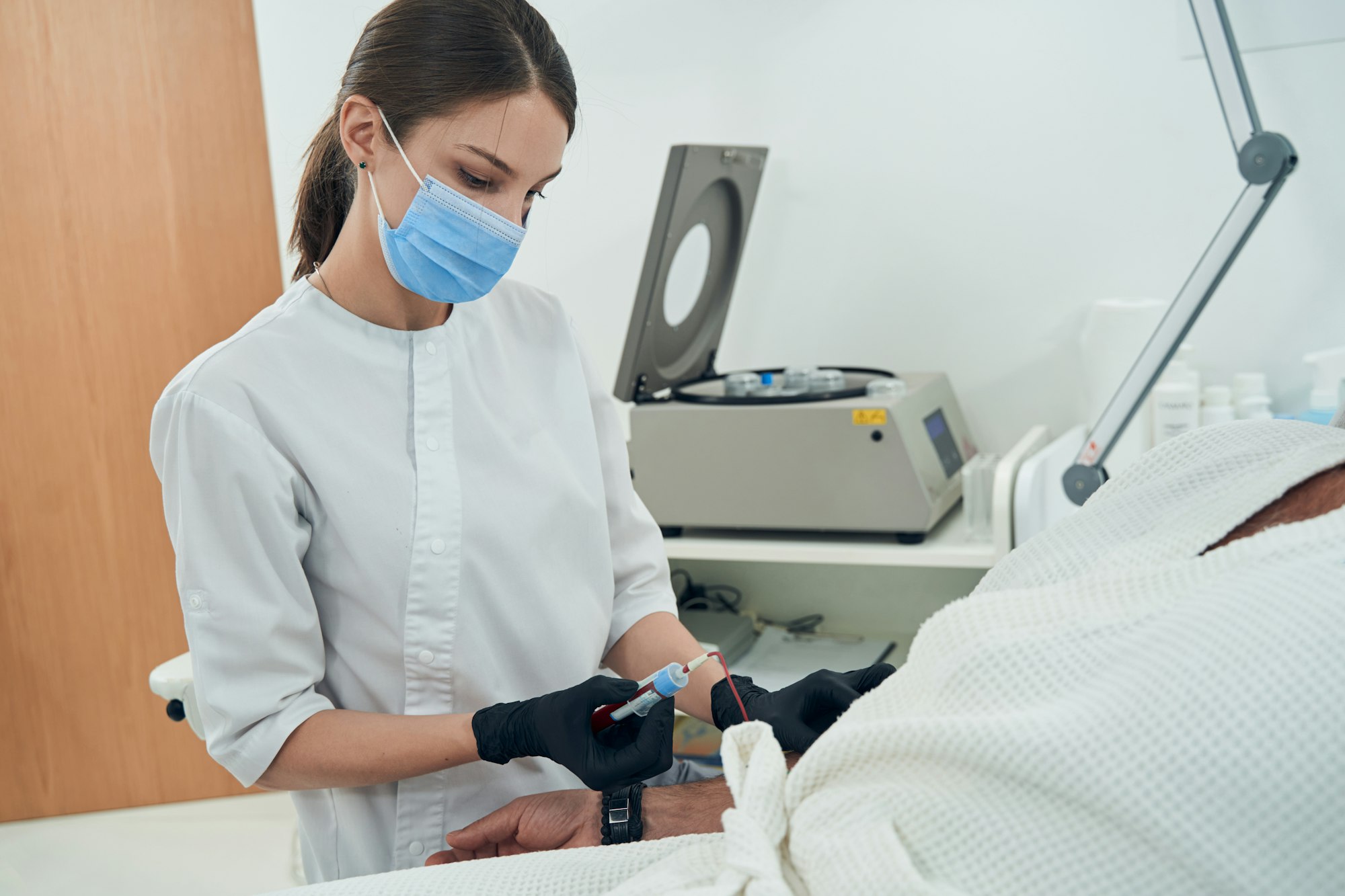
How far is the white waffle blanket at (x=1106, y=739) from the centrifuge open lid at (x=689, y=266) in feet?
3.88

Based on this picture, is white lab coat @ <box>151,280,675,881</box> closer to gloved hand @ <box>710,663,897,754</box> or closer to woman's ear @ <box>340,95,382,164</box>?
woman's ear @ <box>340,95,382,164</box>

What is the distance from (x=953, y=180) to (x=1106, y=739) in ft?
5.73

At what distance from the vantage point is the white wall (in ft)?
6.23

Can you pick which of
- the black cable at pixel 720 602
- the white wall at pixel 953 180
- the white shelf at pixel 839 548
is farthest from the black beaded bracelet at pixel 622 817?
the white wall at pixel 953 180

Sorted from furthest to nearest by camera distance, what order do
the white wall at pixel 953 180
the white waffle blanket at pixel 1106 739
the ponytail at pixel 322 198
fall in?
the white wall at pixel 953 180 → the ponytail at pixel 322 198 → the white waffle blanket at pixel 1106 739

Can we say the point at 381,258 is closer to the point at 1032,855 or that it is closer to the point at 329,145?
the point at 329,145

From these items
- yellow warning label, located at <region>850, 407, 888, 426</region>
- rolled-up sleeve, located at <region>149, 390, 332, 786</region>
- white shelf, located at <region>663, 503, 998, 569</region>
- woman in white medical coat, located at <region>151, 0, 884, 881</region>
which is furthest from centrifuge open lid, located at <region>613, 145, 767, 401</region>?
rolled-up sleeve, located at <region>149, 390, 332, 786</region>

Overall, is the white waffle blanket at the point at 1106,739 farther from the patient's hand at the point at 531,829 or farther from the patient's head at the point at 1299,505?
the patient's hand at the point at 531,829

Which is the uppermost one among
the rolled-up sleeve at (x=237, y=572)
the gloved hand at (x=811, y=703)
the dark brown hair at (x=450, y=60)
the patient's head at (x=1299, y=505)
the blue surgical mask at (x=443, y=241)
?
the dark brown hair at (x=450, y=60)

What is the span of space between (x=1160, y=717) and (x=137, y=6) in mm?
2523

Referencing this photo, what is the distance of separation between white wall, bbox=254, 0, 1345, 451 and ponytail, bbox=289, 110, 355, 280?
2.92ft

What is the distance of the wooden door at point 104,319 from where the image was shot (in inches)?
90.3

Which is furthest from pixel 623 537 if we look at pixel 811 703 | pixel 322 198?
pixel 322 198

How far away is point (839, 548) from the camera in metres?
1.75
